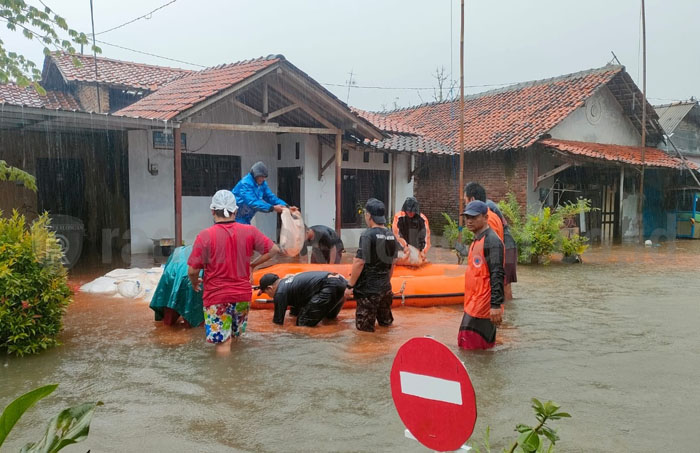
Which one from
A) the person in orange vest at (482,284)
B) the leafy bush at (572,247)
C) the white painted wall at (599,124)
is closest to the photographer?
the person in orange vest at (482,284)

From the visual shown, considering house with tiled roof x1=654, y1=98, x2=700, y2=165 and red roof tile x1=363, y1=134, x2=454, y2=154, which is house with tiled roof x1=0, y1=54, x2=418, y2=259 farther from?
house with tiled roof x1=654, y1=98, x2=700, y2=165

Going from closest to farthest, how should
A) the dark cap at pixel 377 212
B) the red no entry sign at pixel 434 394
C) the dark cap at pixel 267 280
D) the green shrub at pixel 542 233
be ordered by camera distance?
the red no entry sign at pixel 434 394 < the dark cap at pixel 377 212 < the dark cap at pixel 267 280 < the green shrub at pixel 542 233

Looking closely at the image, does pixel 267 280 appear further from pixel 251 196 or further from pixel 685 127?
pixel 685 127

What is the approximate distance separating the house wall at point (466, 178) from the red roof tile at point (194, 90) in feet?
21.1

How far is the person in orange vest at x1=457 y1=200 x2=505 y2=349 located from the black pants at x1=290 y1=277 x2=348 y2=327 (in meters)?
1.86

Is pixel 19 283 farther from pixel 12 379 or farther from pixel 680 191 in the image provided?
pixel 680 191

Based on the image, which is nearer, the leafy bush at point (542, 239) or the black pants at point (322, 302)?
the black pants at point (322, 302)

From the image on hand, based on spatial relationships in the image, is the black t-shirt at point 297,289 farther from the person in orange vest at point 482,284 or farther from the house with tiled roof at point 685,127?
the house with tiled roof at point 685,127

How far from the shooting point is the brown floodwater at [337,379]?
4.04 metres

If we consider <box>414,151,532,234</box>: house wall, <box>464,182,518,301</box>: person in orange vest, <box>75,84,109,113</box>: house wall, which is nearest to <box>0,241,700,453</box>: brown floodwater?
<box>464,182,518,301</box>: person in orange vest

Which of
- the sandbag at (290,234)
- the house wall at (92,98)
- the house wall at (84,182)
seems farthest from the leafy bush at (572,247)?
the house wall at (92,98)

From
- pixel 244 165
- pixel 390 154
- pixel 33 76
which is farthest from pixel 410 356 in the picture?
pixel 390 154

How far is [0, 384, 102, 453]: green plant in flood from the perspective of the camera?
4.85ft

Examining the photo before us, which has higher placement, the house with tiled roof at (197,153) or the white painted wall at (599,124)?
the white painted wall at (599,124)
